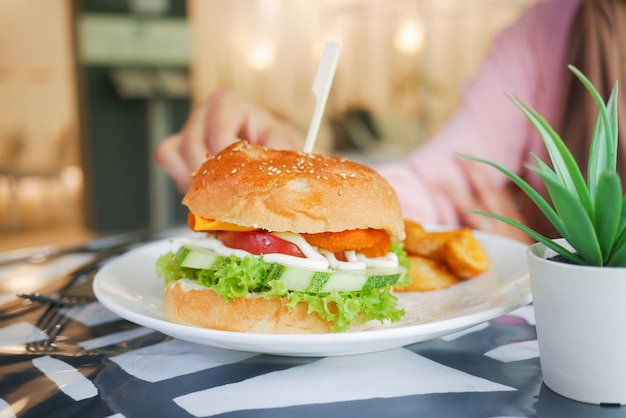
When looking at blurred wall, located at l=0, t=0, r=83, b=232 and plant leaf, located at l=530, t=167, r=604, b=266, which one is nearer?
plant leaf, located at l=530, t=167, r=604, b=266

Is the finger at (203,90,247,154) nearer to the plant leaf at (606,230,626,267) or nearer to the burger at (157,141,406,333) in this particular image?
the burger at (157,141,406,333)

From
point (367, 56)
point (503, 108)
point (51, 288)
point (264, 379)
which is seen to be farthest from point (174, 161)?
point (367, 56)

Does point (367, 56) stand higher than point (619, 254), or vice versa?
point (367, 56)

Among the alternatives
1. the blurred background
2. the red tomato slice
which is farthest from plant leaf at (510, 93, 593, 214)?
the blurred background

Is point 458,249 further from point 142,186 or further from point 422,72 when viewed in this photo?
point 422,72

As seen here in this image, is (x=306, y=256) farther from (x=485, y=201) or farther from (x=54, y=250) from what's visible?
(x=485, y=201)

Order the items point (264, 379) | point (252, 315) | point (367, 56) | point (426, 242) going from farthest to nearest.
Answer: point (367, 56) < point (426, 242) < point (252, 315) < point (264, 379)

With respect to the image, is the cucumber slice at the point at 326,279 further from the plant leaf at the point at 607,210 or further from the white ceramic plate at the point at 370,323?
the plant leaf at the point at 607,210
